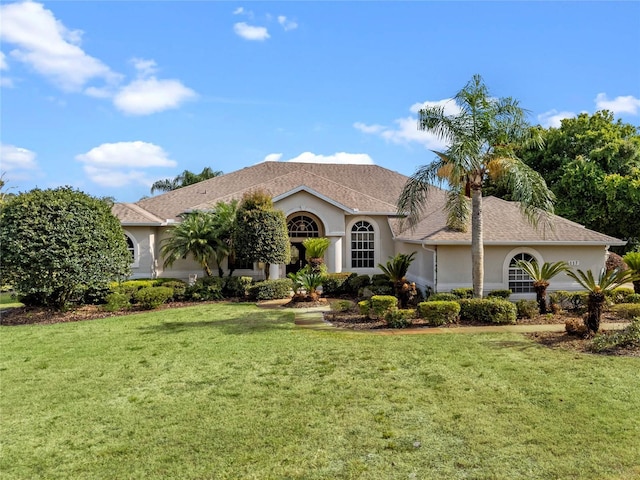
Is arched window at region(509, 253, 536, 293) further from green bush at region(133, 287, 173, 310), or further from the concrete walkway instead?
green bush at region(133, 287, 173, 310)

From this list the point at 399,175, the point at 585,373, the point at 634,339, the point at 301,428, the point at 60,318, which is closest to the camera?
the point at 301,428

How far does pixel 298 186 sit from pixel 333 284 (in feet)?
18.1

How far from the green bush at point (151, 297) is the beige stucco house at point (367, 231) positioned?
368 centimetres

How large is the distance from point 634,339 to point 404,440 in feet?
25.6

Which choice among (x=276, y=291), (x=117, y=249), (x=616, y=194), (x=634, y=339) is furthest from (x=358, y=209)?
(x=616, y=194)

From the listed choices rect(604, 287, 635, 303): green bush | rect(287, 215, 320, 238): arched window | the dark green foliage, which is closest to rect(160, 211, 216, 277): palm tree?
rect(287, 215, 320, 238): arched window

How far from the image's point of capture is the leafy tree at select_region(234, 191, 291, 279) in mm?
19375

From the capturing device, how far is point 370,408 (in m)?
7.18

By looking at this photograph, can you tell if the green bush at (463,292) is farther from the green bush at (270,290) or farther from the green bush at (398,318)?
the green bush at (270,290)

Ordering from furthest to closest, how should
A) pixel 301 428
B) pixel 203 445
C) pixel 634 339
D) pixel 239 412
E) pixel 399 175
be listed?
pixel 399 175 → pixel 634 339 → pixel 239 412 → pixel 301 428 → pixel 203 445

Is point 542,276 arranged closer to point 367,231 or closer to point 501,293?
point 501,293

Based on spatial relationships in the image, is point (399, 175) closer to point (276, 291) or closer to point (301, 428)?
point (276, 291)

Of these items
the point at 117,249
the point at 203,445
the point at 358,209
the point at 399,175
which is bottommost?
the point at 203,445

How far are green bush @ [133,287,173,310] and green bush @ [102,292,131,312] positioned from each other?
0.45 metres
